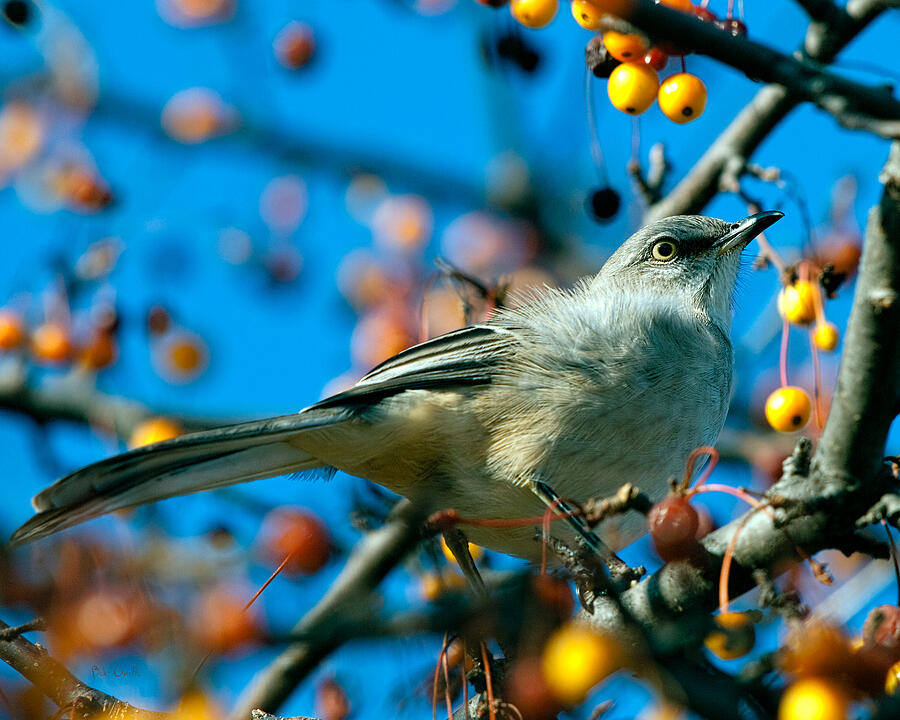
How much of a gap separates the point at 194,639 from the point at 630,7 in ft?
6.04

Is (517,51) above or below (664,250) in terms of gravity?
above

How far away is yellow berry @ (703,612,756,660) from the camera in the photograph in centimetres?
218

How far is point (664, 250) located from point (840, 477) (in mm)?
2385

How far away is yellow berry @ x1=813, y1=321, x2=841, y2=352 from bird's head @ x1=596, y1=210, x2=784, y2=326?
938 millimetres

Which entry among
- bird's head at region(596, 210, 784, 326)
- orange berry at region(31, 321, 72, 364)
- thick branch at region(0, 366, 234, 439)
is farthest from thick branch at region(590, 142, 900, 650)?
orange berry at region(31, 321, 72, 364)

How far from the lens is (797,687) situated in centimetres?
207

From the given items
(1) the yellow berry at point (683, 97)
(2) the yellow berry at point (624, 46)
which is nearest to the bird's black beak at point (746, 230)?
(1) the yellow berry at point (683, 97)

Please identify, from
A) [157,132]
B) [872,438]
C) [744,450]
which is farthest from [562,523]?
[157,132]

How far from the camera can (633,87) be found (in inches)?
121

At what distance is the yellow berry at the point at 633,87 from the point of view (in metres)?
3.07

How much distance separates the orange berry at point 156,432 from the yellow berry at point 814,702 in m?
3.00

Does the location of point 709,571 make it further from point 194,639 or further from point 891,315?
point 194,639

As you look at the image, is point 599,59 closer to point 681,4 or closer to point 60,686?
point 681,4

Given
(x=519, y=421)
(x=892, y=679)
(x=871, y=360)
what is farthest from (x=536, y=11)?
(x=892, y=679)
